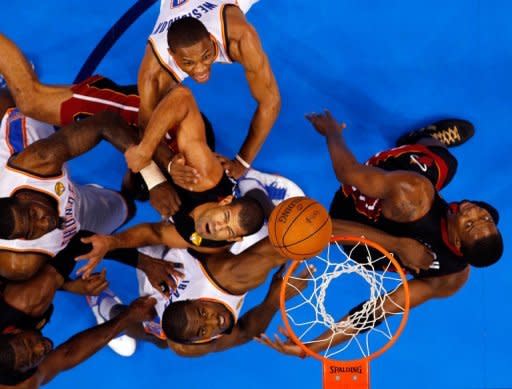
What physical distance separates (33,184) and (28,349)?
2.34 ft

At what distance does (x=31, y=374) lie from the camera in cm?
270

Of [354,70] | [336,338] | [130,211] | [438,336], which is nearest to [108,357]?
[130,211]

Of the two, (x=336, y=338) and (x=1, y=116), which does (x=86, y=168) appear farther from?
(x=336, y=338)

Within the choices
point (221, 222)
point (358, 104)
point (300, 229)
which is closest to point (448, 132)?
point (358, 104)

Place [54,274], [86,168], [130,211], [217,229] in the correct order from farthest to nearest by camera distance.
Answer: [86,168], [130,211], [54,274], [217,229]

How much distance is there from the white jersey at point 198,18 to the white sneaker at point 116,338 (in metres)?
1.52

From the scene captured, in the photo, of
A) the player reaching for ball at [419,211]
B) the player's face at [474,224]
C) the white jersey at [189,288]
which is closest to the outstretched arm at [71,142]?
the white jersey at [189,288]

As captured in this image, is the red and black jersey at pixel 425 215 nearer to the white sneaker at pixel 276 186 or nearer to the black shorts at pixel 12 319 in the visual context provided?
the white sneaker at pixel 276 186

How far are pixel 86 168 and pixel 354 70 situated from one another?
1.74 m

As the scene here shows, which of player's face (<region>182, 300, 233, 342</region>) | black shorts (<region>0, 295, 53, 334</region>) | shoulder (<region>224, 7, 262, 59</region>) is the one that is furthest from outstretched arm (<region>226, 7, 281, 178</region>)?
black shorts (<region>0, 295, 53, 334</region>)

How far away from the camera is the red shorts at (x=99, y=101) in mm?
2867

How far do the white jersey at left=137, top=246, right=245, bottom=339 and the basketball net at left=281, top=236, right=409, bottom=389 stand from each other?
0.26m

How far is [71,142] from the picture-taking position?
8.54 feet

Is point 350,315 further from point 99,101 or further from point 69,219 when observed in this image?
point 99,101
